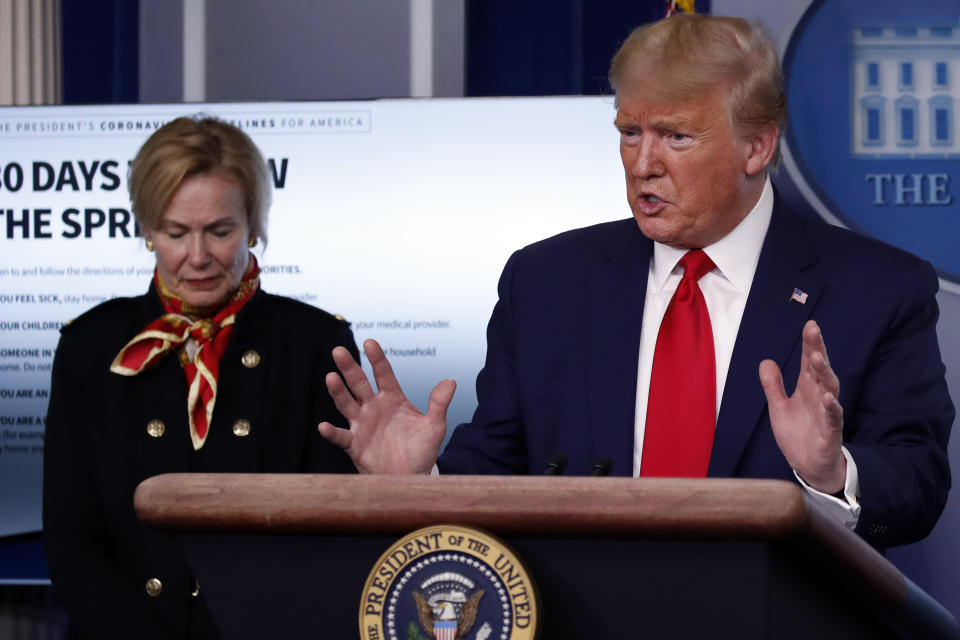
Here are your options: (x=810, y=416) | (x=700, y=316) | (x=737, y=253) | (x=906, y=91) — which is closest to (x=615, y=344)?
(x=700, y=316)

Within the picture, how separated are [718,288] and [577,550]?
1.00 meters

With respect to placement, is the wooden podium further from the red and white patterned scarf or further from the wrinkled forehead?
the red and white patterned scarf

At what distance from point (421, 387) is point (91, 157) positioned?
46.6 inches

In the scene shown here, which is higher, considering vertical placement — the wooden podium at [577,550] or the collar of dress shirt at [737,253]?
the collar of dress shirt at [737,253]

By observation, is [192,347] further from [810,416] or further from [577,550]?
[577,550]

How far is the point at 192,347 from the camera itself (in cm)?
230

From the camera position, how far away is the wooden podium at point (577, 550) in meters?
0.85

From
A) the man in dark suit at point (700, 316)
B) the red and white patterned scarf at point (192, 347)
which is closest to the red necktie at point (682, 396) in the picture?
the man in dark suit at point (700, 316)

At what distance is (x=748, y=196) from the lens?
1.87 m

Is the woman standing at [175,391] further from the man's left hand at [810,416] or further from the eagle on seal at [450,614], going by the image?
the eagle on seal at [450,614]

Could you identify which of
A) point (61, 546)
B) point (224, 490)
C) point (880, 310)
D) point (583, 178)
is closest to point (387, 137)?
point (583, 178)

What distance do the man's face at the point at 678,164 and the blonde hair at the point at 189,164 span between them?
87 centimetres

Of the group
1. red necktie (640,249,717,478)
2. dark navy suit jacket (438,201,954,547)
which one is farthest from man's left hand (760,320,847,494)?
red necktie (640,249,717,478)

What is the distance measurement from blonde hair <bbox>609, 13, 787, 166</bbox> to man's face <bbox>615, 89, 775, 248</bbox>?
2 centimetres
